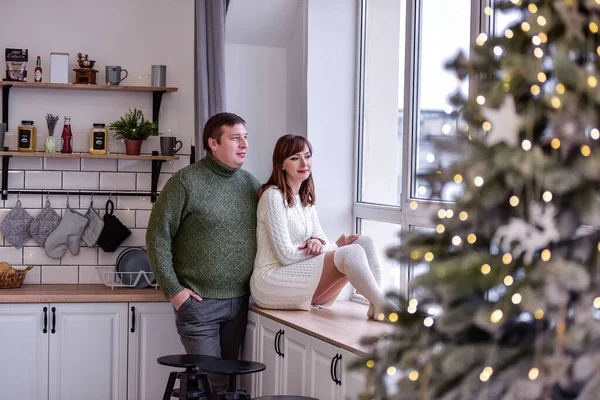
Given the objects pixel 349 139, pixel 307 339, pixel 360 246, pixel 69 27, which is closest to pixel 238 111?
pixel 349 139

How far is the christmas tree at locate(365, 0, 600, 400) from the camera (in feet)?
4.11

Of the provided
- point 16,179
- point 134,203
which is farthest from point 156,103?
point 16,179

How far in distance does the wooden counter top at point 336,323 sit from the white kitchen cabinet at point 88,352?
89 centimetres

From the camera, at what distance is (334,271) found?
3865 millimetres

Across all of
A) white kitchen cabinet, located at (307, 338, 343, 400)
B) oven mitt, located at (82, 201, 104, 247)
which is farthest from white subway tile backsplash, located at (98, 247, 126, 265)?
white kitchen cabinet, located at (307, 338, 343, 400)

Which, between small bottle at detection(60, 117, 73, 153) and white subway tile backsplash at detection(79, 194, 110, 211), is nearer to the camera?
small bottle at detection(60, 117, 73, 153)

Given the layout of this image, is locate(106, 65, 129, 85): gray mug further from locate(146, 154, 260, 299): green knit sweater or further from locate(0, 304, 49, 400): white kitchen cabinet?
locate(0, 304, 49, 400): white kitchen cabinet

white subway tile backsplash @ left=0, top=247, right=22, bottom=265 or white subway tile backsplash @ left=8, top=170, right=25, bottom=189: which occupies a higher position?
white subway tile backsplash @ left=8, top=170, right=25, bottom=189

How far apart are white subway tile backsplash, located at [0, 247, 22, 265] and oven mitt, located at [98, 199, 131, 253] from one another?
1.47ft

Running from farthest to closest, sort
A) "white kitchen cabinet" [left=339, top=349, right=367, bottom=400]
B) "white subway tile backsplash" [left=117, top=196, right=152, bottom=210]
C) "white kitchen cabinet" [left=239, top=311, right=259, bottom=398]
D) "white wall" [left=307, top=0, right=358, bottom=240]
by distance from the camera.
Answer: "white subway tile backsplash" [left=117, top=196, right=152, bottom=210] < "white wall" [left=307, top=0, right=358, bottom=240] < "white kitchen cabinet" [left=239, top=311, right=259, bottom=398] < "white kitchen cabinet" [left=339, top=349, right=367, bottom=400]

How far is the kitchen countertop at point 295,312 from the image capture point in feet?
10.8

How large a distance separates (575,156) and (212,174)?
2872 mm

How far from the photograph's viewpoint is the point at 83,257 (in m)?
4.98

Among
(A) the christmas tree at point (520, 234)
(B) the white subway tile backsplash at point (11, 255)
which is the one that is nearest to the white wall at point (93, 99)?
(B) the white subway tile backsplash at point (11, 255)
